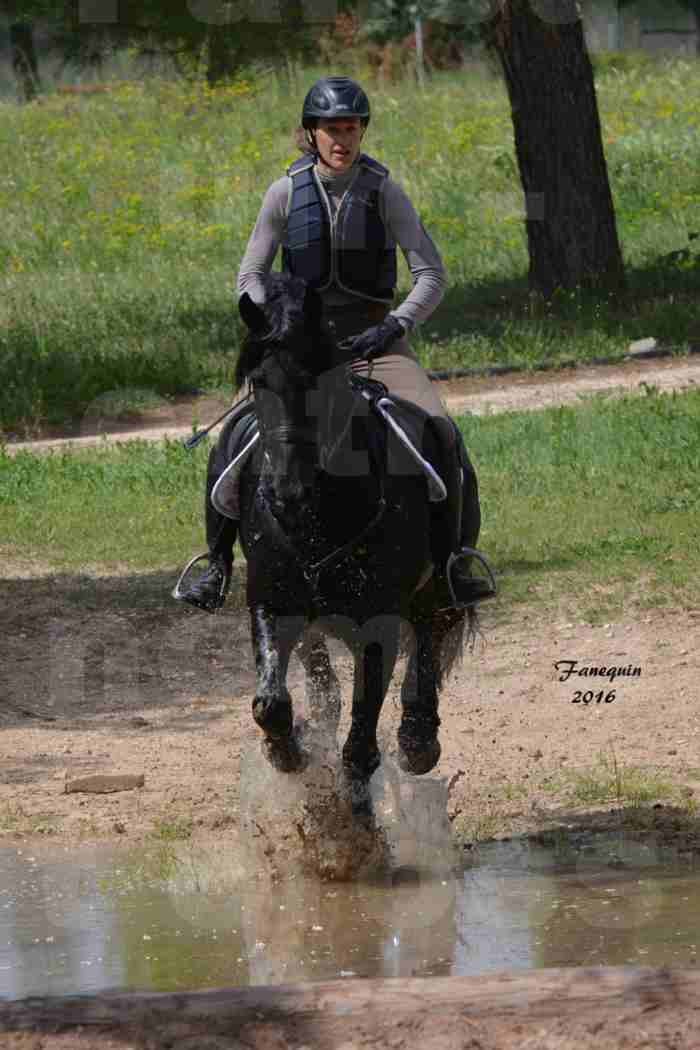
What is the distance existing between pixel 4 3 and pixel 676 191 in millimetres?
14685

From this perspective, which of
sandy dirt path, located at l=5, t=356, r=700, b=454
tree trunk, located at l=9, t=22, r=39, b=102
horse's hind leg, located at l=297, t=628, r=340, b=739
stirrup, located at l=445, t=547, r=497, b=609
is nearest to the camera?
stirrup, located at l=445, t=547, r=497, b=609

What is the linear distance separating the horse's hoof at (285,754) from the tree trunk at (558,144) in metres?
13.0

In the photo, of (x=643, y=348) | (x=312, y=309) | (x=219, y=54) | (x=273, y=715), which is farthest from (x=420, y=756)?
(x=219, y=54)

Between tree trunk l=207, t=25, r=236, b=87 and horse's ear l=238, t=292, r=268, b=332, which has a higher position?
horse's ear l=238, t=292, r=268, b=332

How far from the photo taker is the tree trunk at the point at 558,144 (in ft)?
61.5

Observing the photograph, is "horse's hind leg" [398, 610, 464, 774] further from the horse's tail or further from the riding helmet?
the riding helmet

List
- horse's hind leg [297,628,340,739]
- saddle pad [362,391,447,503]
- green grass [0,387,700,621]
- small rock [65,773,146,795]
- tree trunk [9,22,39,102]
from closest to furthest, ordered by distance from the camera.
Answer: saddle pad [362,391,447,503], horse's hind leg [297,628,340,739], small rock [65,773,146,795], green grass [0,387,700,621], tree trunk [9,22,39,102]

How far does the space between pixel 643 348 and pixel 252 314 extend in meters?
→ 12.5

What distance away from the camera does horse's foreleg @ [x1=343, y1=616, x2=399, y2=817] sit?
6.93m

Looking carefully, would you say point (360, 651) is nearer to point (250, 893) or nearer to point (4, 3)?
point (250, 893)

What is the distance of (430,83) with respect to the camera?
112 feet

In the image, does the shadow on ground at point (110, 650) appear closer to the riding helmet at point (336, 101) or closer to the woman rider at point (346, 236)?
the woman rider at point (346, 236)

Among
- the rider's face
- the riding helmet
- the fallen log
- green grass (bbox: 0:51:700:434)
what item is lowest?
green grass (bbox: 0:51:700:434)

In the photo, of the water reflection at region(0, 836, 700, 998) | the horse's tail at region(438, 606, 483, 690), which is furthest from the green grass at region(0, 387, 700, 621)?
the water reflection at region(0, 836, 700, 998)
